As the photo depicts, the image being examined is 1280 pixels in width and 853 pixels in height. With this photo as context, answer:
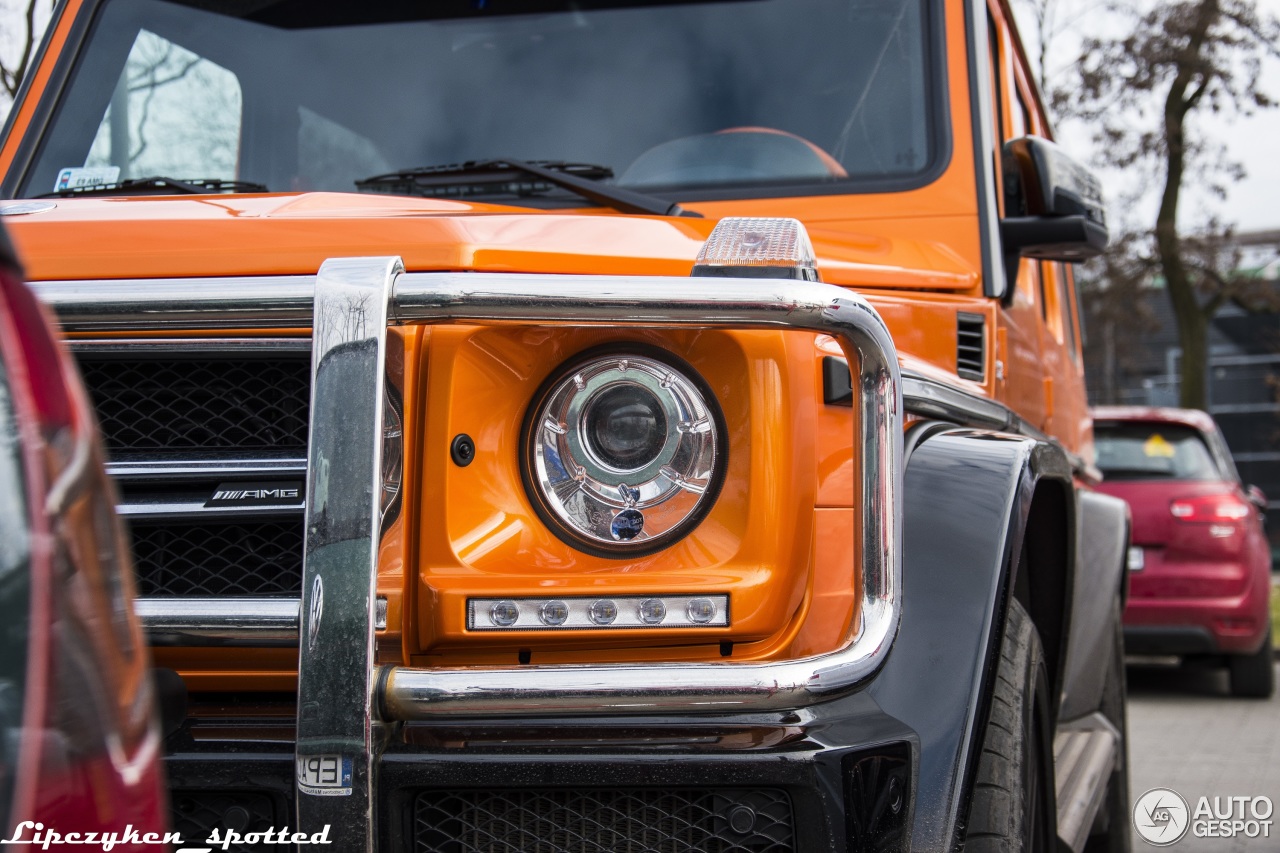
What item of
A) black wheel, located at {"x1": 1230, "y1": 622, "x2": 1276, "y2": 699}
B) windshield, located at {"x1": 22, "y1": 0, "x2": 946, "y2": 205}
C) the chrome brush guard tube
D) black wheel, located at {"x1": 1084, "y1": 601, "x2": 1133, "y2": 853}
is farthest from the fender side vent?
black wheel, located at {"x1": 1230, "y1": 622, "x2": 1276, "y2": 699}

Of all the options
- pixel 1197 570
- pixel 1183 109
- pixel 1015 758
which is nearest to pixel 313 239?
pixel 1015 758

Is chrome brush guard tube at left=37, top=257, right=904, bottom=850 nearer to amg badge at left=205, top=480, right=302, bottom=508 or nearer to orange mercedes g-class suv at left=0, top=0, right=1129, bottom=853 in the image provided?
orange mercedes g-class suv at left=0, top=0, right=1129, bottom=853

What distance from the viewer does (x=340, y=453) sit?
155 centimetres

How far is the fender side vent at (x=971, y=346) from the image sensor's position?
251cm

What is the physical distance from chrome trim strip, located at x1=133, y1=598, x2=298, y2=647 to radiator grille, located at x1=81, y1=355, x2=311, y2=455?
243mm

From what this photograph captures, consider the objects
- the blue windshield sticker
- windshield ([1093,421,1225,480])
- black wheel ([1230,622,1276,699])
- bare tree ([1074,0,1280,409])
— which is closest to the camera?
the blue windshield sticker

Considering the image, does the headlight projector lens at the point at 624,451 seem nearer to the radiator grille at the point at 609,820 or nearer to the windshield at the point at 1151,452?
the radiator grille at the point at 609,820

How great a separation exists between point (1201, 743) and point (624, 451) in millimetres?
5645

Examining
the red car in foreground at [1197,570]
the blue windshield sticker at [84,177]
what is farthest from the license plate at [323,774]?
the red car in foreground at [1197,570]

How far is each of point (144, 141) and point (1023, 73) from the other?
8.25 feet

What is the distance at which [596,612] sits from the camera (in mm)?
1701

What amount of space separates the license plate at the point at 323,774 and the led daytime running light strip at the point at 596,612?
10.5 inches

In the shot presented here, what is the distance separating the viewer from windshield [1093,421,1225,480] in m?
8.41

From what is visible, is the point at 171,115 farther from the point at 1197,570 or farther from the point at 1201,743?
the point at 1197,570
